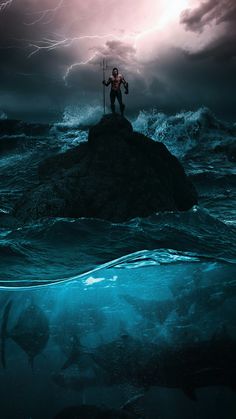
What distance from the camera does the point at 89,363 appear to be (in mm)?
4898

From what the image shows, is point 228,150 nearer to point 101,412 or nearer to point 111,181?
point 111,181

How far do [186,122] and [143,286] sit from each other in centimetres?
3771

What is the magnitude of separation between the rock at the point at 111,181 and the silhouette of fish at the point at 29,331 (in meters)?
2.57

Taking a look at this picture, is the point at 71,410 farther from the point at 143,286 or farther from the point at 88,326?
the point at 143,286

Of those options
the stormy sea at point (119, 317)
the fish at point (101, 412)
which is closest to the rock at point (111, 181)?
the stormy sea at point (119, 317)

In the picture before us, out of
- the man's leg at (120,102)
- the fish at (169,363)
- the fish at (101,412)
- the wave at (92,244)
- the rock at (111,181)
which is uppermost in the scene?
the man's leg at (120,102)

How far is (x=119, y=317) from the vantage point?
6.45 metres

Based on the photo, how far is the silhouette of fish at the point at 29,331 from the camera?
17.4 feet

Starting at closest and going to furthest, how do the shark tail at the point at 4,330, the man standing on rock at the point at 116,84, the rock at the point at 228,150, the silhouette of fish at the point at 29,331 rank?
the shark tail at the point at 4,330
the silhouette of fish at the point at 29,331
the man standing on rock at the point at 116,84
the rock at the point at 228,150

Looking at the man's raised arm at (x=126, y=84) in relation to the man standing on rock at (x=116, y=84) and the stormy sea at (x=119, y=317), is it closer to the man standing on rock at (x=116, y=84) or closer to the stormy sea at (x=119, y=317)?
the man standing on rock at (x=116, y=84)

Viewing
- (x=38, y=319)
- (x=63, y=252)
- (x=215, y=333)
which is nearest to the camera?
(x=215, y=333)

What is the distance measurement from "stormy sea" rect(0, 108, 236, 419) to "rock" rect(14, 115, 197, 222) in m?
0.31

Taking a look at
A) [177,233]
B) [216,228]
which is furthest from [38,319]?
[216,228]

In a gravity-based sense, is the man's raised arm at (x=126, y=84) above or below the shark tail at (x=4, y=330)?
above
